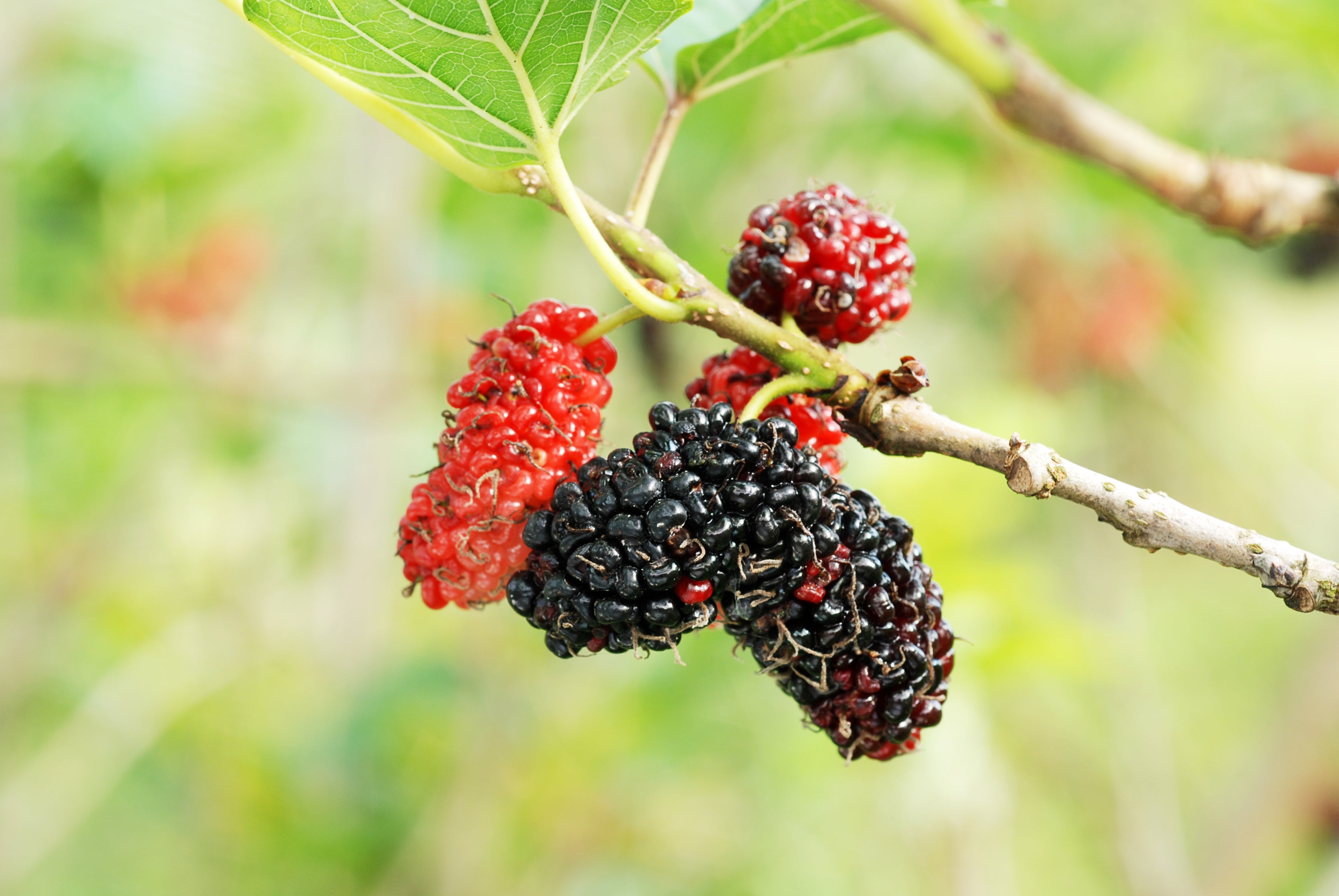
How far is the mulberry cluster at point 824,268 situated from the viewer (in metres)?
0.77

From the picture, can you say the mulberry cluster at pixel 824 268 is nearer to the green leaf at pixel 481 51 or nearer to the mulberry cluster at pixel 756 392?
the mulberry cluster at pixel 756 392

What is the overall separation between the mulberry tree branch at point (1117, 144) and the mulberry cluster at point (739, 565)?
0.28m

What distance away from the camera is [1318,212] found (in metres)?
0.99

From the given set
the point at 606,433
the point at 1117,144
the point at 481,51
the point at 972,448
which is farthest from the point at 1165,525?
the point at 606,433

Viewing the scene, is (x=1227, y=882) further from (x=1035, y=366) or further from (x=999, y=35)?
(x=999, y=35)

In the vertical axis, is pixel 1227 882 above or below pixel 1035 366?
below

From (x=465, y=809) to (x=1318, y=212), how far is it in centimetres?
195

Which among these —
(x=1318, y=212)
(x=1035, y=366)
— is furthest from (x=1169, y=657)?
(x=1318, y=212)

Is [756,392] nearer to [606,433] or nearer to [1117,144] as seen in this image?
[1117,144]

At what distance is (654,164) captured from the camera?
0.77 meters

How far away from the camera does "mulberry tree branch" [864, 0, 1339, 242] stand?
2.17 feet

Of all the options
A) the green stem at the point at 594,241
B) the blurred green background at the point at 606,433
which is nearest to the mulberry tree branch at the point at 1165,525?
the green stem at the point at 594,241

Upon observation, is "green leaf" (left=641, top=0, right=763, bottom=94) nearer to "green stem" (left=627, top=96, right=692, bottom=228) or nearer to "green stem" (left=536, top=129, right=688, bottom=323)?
"green stem" (left=627, top=96, right=692, bottom=228)

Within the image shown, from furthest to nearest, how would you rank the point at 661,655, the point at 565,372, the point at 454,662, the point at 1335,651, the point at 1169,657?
the point at 1169,657 < the point at 454,662 < the point at 661,655 < the point at 1335,651 < the point at 565,372
